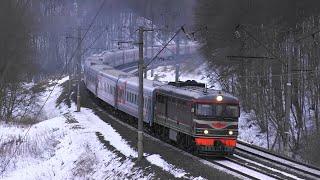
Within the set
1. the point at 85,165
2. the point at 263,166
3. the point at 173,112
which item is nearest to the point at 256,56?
the point at 173,112

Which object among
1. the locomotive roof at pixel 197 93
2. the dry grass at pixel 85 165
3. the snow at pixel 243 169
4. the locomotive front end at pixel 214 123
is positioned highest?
the locomotive roof at pixel 197 93

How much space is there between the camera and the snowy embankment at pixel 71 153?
26469 mm

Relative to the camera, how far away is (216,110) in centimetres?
2441

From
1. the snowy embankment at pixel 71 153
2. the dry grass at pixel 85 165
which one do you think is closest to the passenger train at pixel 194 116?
the snowy embankment at pixel 71 153

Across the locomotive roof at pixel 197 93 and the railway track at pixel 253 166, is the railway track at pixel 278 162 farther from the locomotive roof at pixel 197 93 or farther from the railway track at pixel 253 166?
the locomotive roof at pixel 197 93

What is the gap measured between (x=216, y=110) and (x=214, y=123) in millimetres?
527

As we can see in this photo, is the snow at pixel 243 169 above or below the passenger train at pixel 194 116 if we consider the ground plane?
below

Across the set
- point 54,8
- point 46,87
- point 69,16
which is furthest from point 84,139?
point 54,8

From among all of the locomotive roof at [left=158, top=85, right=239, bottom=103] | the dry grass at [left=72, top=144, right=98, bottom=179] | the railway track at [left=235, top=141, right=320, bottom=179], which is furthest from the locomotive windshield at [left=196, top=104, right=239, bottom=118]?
the dry grass at [left=72, top=144, right=98, bottom=179]

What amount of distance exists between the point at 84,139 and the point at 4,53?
24672mm

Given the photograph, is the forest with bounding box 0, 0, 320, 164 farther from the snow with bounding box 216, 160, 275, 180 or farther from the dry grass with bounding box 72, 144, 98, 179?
the snow with bounding box 216, 160, 275, 180

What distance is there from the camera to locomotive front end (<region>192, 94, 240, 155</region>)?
2420 cm

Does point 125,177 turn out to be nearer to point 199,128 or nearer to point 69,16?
point 199,128

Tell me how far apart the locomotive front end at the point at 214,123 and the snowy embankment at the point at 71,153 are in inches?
70.1
